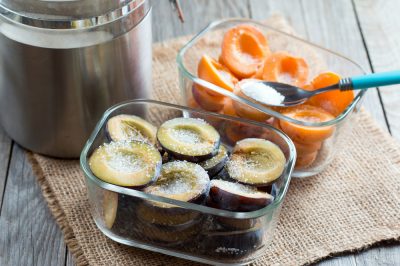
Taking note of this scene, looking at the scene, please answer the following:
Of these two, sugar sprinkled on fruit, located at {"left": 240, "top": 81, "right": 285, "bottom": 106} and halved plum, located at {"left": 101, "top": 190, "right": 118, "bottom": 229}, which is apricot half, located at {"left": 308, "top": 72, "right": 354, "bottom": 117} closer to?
sugar sprinkled on fruit, located at {"left": 240, "top": 81, "right": 285, "bottom": 106}

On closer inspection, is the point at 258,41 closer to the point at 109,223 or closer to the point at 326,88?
the point at 326,88

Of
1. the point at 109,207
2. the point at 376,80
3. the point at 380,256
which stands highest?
the point at 376,80

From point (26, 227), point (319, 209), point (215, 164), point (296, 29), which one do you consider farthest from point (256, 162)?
point (296, 29)

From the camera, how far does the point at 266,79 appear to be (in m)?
1.17

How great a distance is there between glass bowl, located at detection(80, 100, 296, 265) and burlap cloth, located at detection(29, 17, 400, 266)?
4 centimetres

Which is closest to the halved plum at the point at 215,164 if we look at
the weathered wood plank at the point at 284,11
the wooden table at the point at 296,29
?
the wooden table at the point at 296,29

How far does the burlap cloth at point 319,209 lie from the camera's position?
3.34ft

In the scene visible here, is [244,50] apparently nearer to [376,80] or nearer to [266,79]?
[266,79]

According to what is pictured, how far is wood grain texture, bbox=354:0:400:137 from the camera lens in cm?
133

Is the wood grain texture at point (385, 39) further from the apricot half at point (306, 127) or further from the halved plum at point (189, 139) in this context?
the halved plum at point (189, 139)

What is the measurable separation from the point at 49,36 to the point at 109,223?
0.30 meters

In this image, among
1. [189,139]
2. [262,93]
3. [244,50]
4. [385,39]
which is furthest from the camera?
[385,39]

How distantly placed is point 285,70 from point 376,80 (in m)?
0.18

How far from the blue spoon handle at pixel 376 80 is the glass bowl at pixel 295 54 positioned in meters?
0.03
